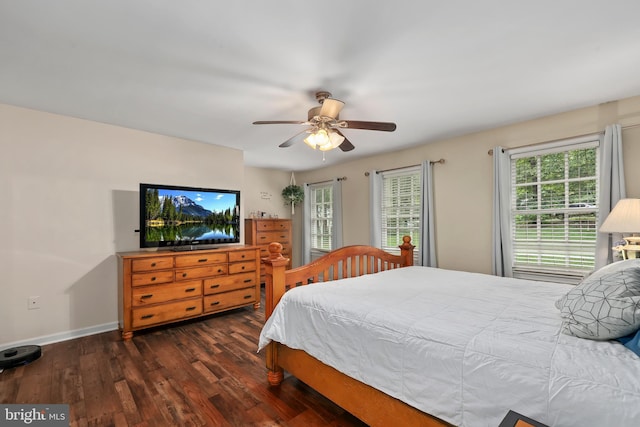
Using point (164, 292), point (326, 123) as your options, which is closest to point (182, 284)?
point (164, 292)

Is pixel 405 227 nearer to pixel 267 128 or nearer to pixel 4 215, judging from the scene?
pixel 267 128

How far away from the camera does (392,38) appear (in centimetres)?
178

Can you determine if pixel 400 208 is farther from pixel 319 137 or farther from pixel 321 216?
pixel 319 137

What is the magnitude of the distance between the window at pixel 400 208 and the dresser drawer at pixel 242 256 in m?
2.14

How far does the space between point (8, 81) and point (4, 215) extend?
4.26 feet

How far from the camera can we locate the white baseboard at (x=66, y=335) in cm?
285

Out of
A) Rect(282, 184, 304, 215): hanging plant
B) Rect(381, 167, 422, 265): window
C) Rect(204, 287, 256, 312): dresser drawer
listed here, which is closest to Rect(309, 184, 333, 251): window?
Rect(282, 184, 304, 215): hanging plant

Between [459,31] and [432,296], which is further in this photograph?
[432,296]

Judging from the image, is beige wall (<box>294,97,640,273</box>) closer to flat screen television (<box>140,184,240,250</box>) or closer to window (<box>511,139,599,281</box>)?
window (<box>511,139,599,281</box>)

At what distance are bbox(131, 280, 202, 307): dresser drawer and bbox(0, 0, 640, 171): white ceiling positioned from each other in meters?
1.88

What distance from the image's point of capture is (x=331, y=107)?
2.29m

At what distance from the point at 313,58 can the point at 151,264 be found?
106 inches

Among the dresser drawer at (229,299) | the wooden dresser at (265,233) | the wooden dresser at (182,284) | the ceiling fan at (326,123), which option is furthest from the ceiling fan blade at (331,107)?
the wooden dresser at (265,233)

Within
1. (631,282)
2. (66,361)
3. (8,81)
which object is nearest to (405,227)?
(631,282)
